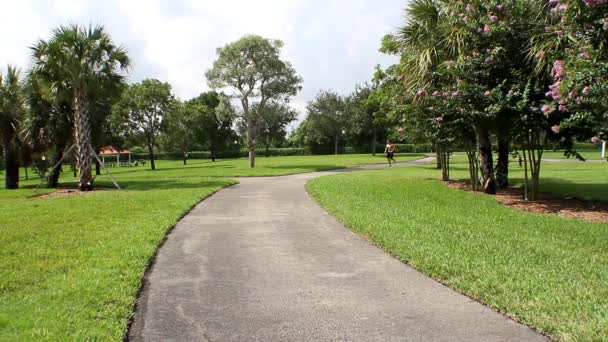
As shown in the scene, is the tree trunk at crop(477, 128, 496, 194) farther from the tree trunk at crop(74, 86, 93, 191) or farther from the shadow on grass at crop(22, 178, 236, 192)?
the tree trunk at crop(74, 86, 93, 191)

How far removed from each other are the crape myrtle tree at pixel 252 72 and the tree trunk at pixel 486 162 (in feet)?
69.5

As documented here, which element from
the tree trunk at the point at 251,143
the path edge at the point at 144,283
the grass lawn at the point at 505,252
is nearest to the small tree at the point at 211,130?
the tree trunk at the point at 251,143

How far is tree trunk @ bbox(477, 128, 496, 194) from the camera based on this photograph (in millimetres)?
14250

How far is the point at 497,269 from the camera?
5.42 m

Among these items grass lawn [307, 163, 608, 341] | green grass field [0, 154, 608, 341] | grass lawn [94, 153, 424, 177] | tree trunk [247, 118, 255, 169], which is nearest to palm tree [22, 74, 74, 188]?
grass lawn [94, 153, 424, 177]

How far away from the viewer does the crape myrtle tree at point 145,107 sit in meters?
41.0

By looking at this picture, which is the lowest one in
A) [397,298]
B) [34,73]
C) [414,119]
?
[397,298]

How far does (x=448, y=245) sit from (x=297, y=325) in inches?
142

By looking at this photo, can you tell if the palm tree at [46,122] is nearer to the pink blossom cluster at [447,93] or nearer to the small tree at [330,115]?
the pink blossom cluster at [447,93]

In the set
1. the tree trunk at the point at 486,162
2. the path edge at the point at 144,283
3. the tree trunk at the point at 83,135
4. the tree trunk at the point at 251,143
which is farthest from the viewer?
the tree trunk at the point at 251,143

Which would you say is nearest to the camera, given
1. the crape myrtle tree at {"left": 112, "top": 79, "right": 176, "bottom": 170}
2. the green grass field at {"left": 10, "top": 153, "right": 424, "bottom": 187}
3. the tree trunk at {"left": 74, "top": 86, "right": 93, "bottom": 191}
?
the tree trunk at {"left": 74, "top": 86, "right": 93, "bottom": 191}

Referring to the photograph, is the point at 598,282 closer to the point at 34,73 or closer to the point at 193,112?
the point at 34,73

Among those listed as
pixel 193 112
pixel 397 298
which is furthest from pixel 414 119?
pixel 193 112

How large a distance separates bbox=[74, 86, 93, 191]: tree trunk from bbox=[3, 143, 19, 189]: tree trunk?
6.60 m
